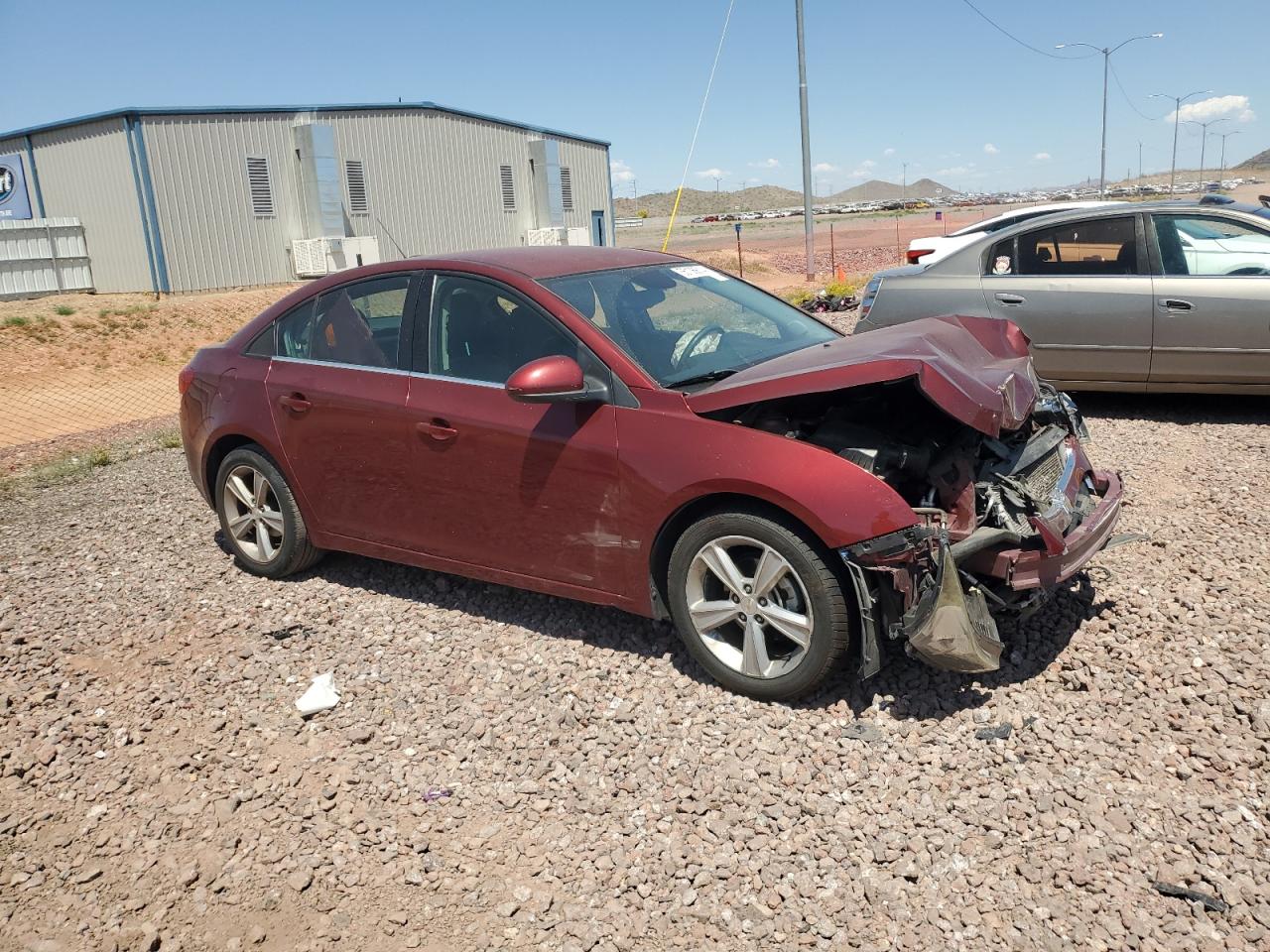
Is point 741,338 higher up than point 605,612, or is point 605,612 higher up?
point 741,338

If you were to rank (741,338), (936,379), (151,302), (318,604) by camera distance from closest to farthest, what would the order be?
(936,379) → (741,338) → (318,604) → (151,302)

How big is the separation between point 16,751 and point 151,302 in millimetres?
23108

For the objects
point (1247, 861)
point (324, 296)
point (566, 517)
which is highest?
point (324, 296)

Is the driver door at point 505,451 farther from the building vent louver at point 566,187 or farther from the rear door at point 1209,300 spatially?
the building vent louver at point 566,187

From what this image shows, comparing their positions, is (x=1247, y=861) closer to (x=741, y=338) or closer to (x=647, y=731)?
(x=647, y=731)

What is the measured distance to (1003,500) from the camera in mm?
3906

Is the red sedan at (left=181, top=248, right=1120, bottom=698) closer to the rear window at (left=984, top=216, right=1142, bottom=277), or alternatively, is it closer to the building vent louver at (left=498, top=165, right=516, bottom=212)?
the rear window at (left=984, top=216, right=1142, bottom=277)

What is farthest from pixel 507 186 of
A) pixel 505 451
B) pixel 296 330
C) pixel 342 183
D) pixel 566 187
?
pixel 505 451

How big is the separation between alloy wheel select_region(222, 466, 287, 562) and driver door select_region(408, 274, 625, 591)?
113 centimetres

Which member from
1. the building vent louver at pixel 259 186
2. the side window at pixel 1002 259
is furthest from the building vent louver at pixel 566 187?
the side window at pixel 1002 259

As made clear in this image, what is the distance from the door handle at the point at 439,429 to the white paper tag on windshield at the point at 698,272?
1.45 meters

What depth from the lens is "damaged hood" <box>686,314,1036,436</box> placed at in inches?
145

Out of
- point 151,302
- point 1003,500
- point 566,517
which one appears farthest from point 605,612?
point 151,302

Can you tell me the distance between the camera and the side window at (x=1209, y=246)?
748cm
